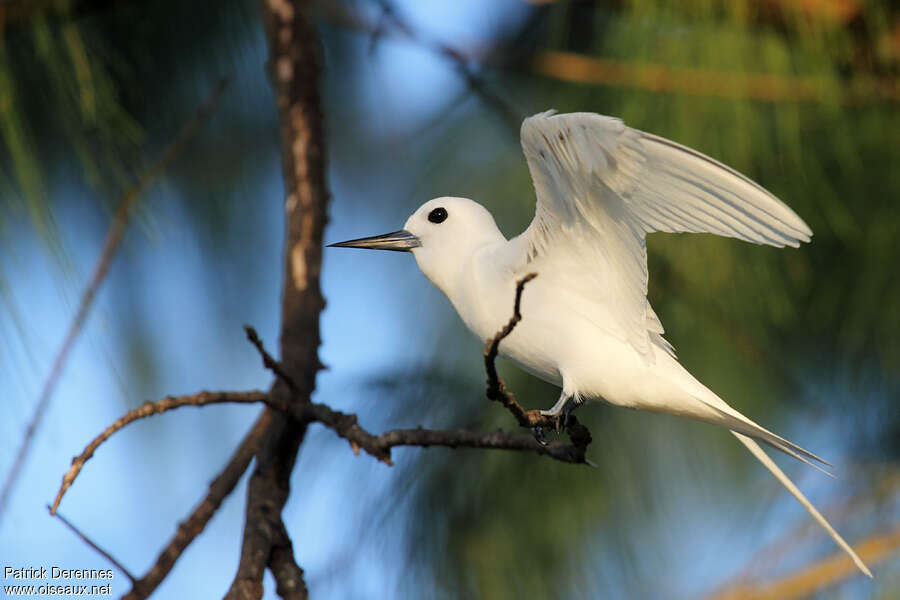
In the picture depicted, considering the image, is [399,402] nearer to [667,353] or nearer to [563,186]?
[667,353]

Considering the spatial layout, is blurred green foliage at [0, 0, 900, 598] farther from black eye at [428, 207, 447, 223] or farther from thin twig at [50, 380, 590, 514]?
thin twig at [50, 380, 590, 514]

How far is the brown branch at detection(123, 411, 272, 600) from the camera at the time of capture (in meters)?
0.95

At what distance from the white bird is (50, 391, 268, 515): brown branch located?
0.30 m

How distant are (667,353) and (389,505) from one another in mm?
521

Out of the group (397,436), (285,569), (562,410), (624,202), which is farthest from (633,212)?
(285,569)

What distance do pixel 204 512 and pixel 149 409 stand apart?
17 cm

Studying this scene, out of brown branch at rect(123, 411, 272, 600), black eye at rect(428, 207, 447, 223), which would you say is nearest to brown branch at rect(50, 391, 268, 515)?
brown branch at rect(123, 411, 272, 600)

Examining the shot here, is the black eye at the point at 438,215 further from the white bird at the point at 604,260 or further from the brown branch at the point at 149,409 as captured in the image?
the brown branch at the point at 149,409

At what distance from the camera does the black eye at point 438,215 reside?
1345mm

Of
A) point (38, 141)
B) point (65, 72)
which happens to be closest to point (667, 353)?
point (65, 72)

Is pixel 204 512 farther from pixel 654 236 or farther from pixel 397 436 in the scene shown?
pixel 654 236

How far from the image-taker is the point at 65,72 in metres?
1.33

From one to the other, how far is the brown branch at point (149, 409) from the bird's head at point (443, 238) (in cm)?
30

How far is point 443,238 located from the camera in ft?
4.37
